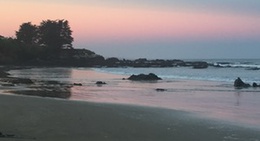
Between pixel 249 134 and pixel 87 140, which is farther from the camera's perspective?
pixel 249 134

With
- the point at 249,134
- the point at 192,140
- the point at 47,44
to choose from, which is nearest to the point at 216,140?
the point at 192,140

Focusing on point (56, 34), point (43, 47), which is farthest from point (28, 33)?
point (43, 47)

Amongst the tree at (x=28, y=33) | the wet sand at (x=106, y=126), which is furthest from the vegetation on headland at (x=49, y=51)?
the wet sand at (x=106, y=126)

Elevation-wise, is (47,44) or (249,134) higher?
(47,44)

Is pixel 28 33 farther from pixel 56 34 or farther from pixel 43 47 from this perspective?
pixel 43 47

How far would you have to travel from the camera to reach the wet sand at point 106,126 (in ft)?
31.5

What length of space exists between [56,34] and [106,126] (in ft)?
301

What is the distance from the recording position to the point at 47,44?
9944 centimetres

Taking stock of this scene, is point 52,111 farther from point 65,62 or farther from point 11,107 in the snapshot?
point 65,62

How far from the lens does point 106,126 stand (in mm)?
11023

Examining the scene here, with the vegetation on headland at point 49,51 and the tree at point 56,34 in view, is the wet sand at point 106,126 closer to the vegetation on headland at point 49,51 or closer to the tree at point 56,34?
the vegetation on headland at point 49,51

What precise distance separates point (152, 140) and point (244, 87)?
22759 millimetres

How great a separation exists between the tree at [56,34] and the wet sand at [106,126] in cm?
8526

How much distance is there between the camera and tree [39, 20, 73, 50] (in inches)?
3898
